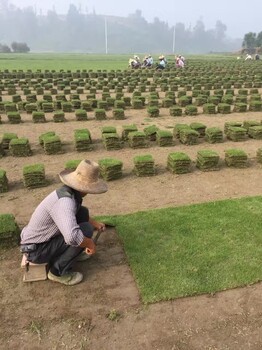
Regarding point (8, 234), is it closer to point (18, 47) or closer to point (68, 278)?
point (68, 278)

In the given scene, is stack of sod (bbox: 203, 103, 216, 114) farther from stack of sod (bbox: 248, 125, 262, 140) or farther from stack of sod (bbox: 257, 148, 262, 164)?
stack of sod (bbox: 257, 148, 262, 164)

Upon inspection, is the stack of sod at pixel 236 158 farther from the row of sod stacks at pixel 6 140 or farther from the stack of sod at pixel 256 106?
the stack of sod at pixel 256 106

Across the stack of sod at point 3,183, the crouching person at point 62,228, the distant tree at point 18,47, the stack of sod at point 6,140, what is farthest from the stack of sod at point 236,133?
the distant tree at point 18,47

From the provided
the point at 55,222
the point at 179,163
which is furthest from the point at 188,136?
the point at 55,222

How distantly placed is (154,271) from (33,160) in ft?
24.0

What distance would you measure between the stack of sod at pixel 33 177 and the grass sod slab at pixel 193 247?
281 cm

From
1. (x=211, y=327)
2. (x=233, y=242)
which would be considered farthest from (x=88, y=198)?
(x=211, y=327)

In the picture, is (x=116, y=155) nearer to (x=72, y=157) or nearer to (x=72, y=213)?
(x=72, y=157)

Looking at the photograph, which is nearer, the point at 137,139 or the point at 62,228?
the point at 62,228

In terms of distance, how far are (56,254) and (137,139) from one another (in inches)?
307

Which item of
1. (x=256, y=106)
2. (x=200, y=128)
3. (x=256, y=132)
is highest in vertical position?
(x=200, y=128)

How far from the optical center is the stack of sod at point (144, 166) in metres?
10.5

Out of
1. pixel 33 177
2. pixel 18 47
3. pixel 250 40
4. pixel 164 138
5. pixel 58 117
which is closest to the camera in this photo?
pixel 33 177

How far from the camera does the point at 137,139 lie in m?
13.0
